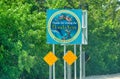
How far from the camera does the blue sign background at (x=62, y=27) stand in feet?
75.6

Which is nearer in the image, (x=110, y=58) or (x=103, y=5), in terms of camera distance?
(x=110, y=58)

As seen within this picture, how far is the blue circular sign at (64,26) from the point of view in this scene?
75.6 feet

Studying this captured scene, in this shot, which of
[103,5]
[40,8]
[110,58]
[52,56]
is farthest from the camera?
[103,5]

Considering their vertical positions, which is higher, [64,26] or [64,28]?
[64,26]

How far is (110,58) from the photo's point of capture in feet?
136

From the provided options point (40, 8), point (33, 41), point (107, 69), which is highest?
point (40, 8)

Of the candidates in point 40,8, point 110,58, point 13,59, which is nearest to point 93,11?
point 110,58

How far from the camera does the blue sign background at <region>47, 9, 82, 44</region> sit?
2305cm

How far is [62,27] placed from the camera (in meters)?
23.1

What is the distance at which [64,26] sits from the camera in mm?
23156

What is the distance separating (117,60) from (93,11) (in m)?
5.45

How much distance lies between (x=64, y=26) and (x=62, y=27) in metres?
0.15

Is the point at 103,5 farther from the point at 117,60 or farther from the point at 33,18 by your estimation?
the point at 33,18

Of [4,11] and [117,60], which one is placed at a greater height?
[4,11]
